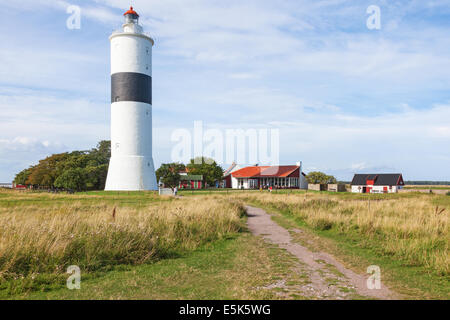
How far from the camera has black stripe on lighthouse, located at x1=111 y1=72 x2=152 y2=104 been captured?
120 ft

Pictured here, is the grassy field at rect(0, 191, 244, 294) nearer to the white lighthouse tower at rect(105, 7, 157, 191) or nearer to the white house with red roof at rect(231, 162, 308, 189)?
the white lighthouse tower at rect(105, 7, 157, 191)

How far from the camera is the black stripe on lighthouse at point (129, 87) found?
120 ft

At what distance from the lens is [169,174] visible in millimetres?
52250

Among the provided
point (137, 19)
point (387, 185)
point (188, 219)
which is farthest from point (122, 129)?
point (387, 185)

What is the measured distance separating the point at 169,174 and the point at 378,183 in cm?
3770

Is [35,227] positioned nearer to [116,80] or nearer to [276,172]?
[116,80]

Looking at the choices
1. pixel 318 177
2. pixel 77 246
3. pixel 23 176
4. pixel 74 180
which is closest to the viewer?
pixel 77 246

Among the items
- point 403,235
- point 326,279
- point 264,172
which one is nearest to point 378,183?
point 264,172

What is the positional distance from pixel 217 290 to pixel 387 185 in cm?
6121

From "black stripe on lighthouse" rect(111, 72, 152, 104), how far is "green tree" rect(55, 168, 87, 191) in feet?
39.6

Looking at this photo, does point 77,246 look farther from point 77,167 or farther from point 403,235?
point 77,167

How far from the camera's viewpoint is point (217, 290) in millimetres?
6027
